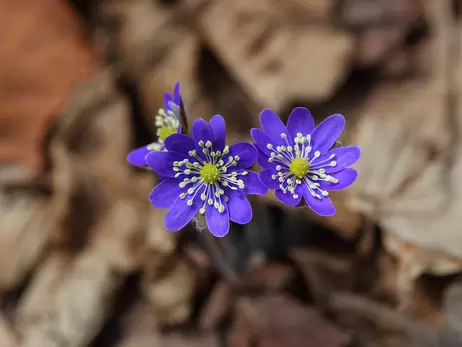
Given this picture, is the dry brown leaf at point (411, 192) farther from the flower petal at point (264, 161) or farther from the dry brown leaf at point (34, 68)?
the dry brown leaf at point (34, 68)

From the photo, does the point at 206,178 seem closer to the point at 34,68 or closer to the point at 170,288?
the point at 170,288

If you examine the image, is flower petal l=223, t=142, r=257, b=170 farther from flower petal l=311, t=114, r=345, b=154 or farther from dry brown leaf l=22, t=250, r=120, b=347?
dry brown leaf l=22, t=250, r=120, b=347

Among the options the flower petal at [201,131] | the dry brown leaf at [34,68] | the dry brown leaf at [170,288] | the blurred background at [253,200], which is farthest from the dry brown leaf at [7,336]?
the flower petal at [201,131]

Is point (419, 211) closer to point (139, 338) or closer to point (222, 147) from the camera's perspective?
point (222, 147)

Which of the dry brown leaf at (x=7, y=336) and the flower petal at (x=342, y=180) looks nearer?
the flower petal at (x=342, y=180)

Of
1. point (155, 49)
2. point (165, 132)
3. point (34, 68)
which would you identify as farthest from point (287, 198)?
point (34, 68)

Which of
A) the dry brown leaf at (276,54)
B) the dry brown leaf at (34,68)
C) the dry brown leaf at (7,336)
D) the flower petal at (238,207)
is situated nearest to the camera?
the flower petal at (238,207)
